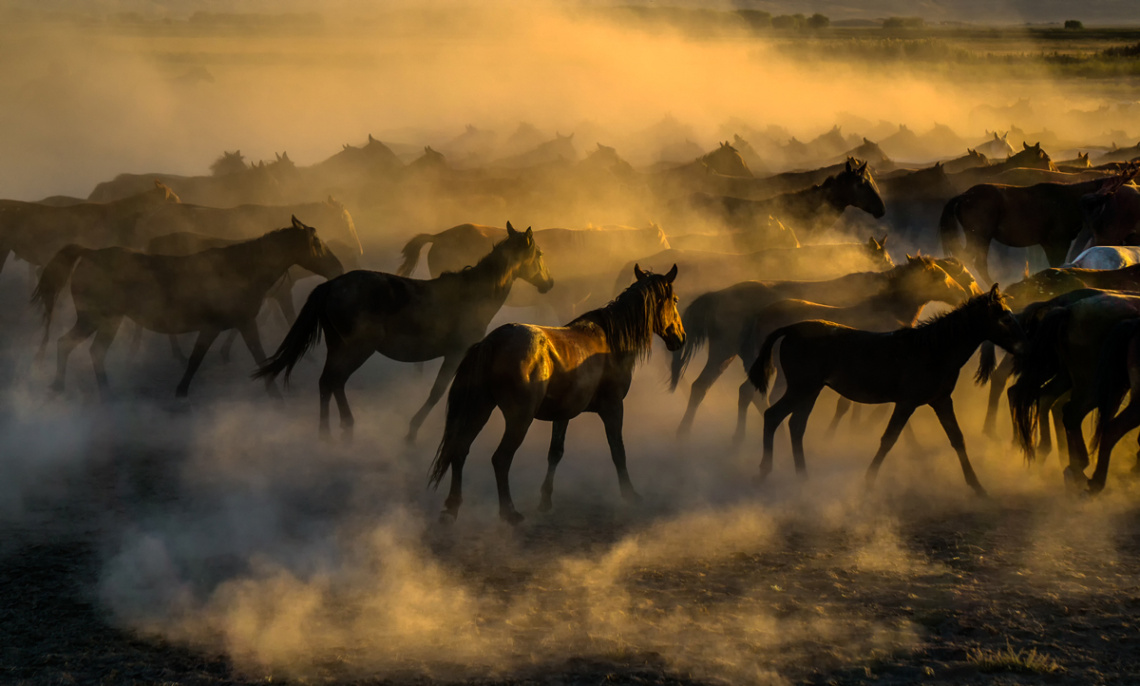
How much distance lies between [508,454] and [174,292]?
16.7ft

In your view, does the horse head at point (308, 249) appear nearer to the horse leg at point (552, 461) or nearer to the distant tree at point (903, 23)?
the horse leg at point (552, 461)

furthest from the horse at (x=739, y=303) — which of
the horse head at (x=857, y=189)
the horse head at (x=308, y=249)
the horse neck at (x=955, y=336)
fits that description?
the horse head at (x=857, y=189)

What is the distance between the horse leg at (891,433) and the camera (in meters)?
7.83

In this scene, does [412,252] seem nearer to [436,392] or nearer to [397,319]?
[397,319]

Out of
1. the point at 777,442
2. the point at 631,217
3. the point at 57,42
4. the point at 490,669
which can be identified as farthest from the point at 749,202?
the point at 57,42

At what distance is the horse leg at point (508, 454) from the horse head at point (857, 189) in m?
8.64

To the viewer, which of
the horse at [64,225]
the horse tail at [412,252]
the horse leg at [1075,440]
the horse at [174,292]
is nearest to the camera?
the horse leg at [1075,440]

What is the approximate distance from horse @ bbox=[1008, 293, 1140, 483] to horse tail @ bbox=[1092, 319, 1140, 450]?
61mm

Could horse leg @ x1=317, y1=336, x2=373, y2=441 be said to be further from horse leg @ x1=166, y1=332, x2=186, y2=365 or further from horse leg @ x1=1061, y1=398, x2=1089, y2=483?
horse leg @ x1=1061, y1=398, x2=1089, y2=483

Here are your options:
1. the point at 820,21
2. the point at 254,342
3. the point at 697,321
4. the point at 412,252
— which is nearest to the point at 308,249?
the point at 254,342

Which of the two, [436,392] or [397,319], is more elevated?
[397,319]

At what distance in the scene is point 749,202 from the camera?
1495 cm

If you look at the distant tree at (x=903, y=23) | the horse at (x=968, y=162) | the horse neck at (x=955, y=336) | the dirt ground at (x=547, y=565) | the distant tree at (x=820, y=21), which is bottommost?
the dirt ground at (x=547, y=565)

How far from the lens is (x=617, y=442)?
779cm
